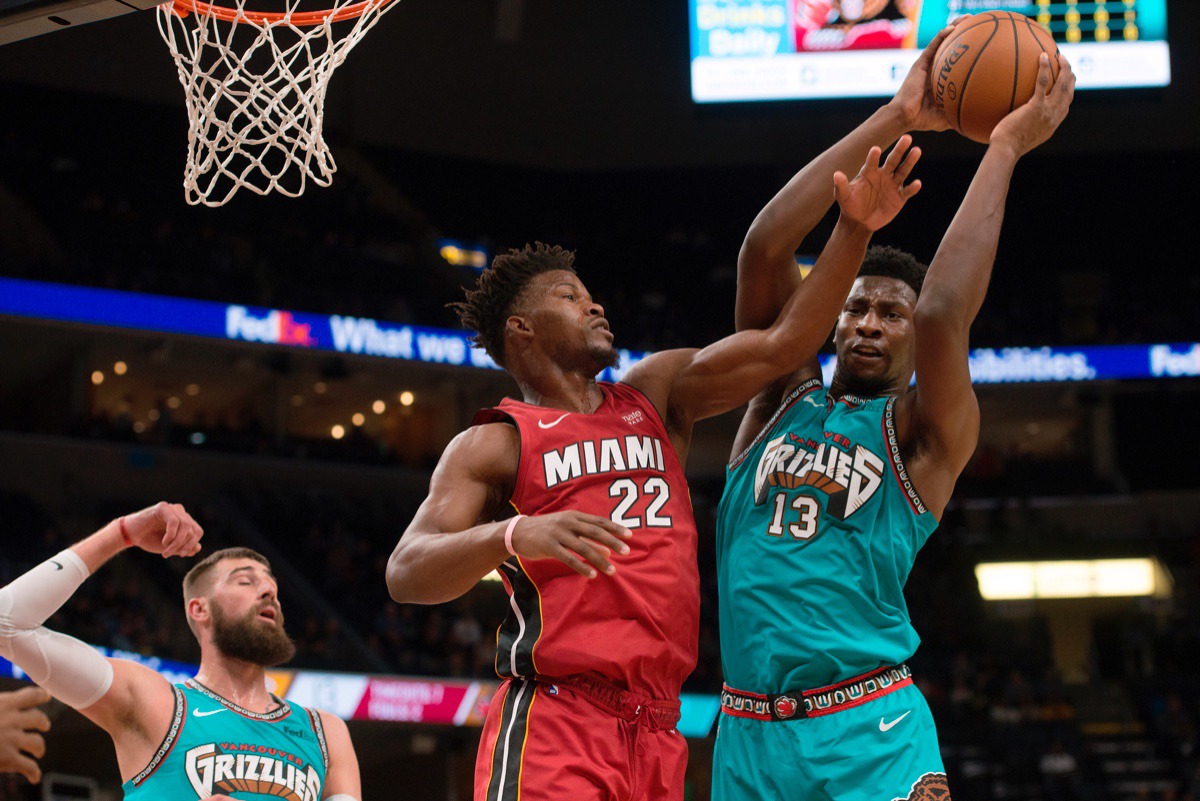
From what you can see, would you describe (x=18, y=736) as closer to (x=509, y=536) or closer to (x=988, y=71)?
(x=509, y=536)

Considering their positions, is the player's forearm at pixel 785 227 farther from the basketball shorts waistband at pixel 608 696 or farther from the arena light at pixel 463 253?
the arena light at pixel 463 253

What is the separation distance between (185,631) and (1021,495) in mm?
13123

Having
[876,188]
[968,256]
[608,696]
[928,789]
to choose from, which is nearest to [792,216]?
[876,188]

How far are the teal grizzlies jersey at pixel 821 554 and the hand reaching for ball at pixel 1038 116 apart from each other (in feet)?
2.40

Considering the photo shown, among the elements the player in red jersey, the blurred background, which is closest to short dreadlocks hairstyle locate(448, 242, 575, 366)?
the player in red jersey

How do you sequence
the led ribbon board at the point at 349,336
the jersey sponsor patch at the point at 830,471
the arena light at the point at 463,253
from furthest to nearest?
the arena light at the point at 463,253 < the led ribbon board at the point at 349,336 < the jersey sponsor patch at the point at 830,471

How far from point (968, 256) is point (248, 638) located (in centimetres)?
265

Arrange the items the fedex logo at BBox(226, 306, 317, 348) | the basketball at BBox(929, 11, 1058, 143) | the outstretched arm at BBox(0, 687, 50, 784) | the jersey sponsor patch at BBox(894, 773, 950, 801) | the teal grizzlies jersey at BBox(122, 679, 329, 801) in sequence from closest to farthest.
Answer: the outstretched arm at BBox(0, 687, 50, 784) < the jersey sponsor patch at BBox(894, 773, 950, 801) < the basketball at BBox(929, 11, 1058, 143) < the teal grizzlies jersey at BBox(122, 679, 329, 801) < the fedex logo at BBox(226, 306, 317, 348)

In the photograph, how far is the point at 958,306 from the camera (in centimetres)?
334

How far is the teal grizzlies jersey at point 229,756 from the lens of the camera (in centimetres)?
428

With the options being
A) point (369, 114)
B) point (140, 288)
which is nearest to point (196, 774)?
point (140, 288)

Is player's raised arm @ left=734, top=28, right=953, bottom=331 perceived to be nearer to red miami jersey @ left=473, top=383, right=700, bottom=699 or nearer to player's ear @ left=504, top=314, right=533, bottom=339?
red miami jersey @ left=473, top=383, right=700, bottom=699

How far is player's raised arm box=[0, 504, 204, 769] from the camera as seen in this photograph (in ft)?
13.6

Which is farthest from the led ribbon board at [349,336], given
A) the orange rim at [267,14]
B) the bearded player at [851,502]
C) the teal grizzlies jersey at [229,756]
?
the bearded player at [851,502]
